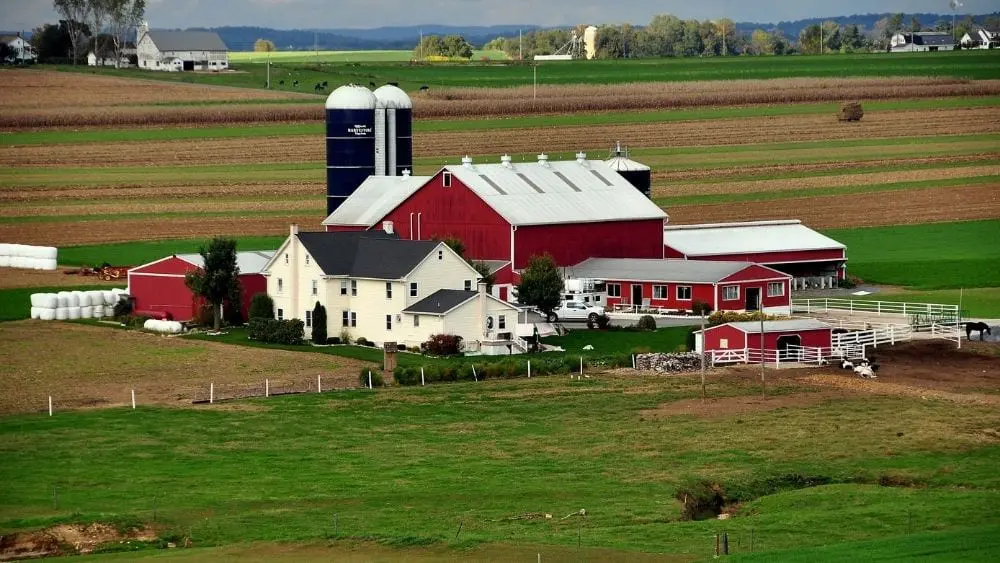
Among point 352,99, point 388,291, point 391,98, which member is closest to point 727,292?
point 388,291

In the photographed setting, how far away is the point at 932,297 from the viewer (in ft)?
244

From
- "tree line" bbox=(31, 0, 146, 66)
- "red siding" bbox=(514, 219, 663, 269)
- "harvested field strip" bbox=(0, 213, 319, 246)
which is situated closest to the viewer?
"red siding" bbox=(514, 219, 663, 269)

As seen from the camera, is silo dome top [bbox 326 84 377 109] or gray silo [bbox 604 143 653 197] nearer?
silo dome top [bbox 326 84 377 109]

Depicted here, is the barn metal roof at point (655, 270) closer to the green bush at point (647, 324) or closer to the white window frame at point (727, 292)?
the white window frame at point (727, 292)

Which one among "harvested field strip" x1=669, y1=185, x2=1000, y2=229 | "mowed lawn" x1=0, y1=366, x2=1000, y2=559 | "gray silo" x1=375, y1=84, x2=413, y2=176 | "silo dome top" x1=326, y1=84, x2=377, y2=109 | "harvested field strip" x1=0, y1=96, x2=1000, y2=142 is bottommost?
"mowed lawn" x1=0, y1=366, x2=1000, y2=559

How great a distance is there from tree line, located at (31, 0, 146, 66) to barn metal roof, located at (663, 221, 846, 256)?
78.9 metres

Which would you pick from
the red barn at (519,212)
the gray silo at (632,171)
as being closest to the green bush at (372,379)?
the red barn at (519,212)

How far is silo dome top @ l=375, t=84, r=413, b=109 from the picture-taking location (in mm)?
85938

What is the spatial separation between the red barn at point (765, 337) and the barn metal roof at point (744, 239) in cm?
1825

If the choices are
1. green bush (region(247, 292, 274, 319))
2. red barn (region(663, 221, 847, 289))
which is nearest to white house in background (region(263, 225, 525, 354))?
green bush (region(247, 292, 274, 319))

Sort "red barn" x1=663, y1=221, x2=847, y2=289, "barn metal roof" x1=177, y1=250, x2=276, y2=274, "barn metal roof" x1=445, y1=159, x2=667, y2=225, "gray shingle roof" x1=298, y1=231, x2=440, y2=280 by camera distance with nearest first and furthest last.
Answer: "gray shingle roof" x1=298, y1=231, x2=440, y2=280 → "barn metal roof" x1=177, y1=250, x2=276, y2=274 → "barn metal roof" x1=445, y1=159, x2=667, y2=225 → "red barn" x1=663, y1=221, x2=847, y2=289

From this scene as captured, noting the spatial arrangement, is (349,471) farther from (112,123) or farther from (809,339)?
(112,123)

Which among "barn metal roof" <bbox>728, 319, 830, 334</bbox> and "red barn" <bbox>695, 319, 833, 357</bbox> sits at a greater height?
"barn metal roof" <bbox>728, 319, 830, 334</bbox>

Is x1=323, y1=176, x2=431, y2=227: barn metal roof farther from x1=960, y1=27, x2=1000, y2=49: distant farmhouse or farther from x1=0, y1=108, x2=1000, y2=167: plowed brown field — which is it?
x1=960, y1=27, x2=1000, y2=49: distant farmhouse
